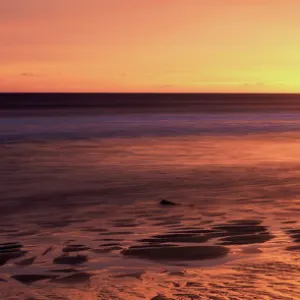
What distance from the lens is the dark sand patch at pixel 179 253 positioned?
9320 mm

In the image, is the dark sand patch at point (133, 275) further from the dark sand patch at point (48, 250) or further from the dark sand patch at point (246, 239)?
the dark sand patch at point (246, 239)

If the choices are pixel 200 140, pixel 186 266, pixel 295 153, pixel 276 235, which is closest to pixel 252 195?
pixel 276 235

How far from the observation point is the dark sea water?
26.1 feet

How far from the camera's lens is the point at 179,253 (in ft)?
31.3

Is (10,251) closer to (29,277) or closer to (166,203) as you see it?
(29,277)

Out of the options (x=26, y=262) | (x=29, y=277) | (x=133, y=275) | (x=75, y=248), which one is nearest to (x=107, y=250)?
(x=75, y=248)

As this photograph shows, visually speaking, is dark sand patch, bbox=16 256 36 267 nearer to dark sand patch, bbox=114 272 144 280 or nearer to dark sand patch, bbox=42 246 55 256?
→ dark sand patch, bbox=42 246 55 256

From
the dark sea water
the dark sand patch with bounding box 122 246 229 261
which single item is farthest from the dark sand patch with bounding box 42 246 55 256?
the dark sand patch with bounding box 122 246 229 261

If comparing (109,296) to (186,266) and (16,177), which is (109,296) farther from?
(16,177)

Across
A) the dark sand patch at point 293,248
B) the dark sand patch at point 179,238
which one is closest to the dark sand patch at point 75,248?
the dark sand patch at point 179,238

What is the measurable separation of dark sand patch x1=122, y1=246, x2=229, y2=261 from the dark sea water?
0.01m

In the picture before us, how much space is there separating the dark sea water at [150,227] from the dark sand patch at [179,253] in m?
0.01

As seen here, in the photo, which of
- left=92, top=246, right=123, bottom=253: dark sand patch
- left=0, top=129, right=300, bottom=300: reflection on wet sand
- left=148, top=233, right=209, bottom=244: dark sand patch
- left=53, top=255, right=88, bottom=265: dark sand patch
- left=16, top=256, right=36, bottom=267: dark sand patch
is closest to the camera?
left=0, top=129, right=300, bottom=300: reflection on wet sand

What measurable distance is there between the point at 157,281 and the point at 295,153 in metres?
18.1
